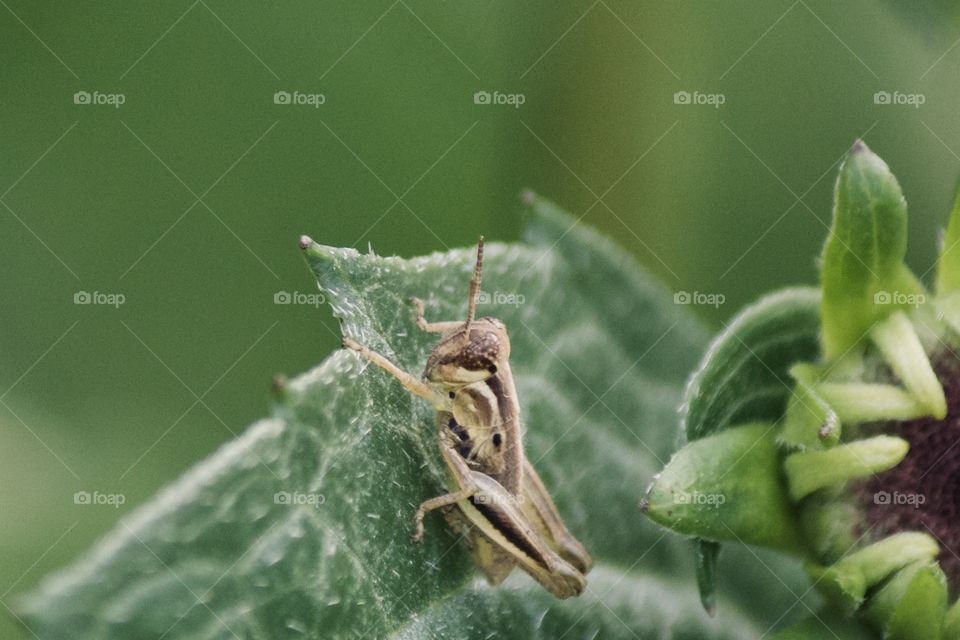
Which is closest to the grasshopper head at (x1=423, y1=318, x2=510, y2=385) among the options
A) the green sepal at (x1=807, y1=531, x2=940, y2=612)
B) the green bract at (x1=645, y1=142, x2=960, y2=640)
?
the green bract at (x1=645, y1=142, x2=960, y2=640)

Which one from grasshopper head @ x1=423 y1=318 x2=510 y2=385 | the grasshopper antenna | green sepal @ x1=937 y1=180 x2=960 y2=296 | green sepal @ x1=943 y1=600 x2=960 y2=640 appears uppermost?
the grasshopper antenna

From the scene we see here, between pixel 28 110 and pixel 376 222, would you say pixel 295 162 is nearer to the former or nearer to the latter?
pixel 376 222

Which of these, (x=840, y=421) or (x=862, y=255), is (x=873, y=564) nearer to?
(x=840, y=421)

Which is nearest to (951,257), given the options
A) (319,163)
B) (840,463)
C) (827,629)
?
(840,463)

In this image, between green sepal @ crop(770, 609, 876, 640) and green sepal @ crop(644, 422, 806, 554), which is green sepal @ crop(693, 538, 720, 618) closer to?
green sepal @ crop(644, 422, 806, 554)

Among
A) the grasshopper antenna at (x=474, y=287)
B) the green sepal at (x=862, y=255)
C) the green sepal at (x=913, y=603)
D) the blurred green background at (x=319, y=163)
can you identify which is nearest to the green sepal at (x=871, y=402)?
the green sepal at (x=862, y=255)

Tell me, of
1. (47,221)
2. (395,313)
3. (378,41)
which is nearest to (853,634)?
(395,313)
